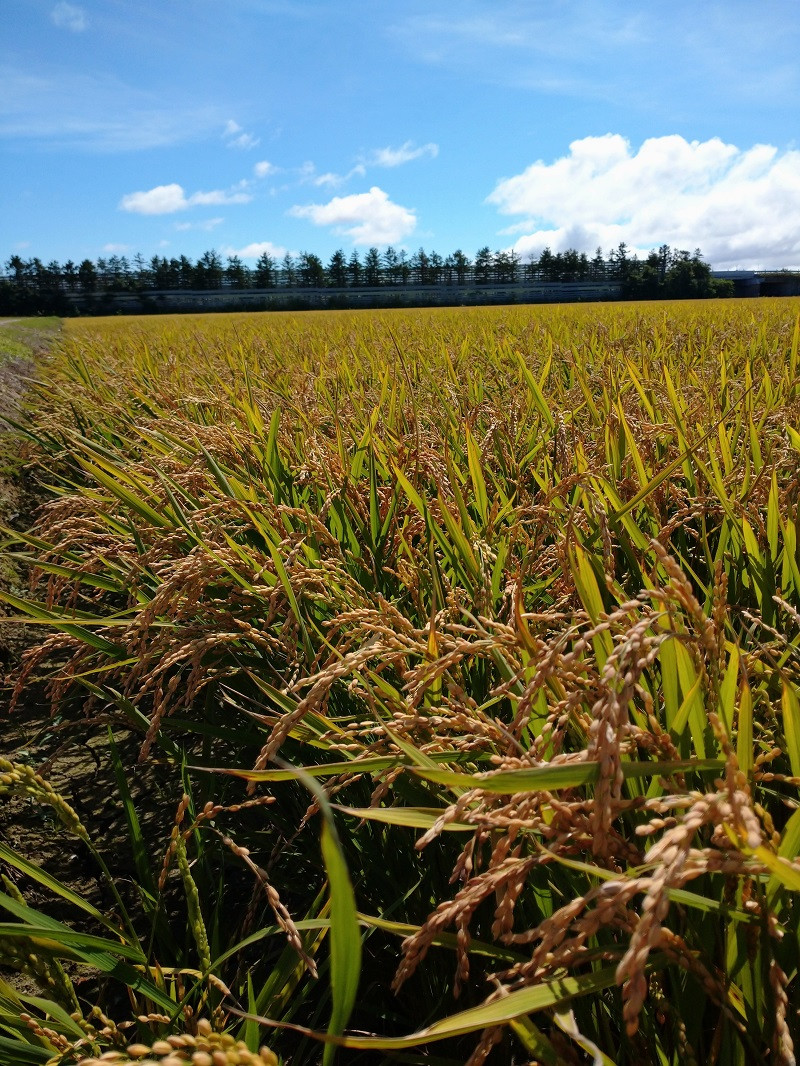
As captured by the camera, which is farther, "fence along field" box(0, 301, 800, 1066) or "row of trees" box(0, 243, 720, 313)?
"row of trees" box(0, 243, 720, 313)

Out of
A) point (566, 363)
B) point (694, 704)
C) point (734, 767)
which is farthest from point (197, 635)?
point (566, 363)

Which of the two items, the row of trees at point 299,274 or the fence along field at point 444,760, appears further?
the row of trees at point 299,274

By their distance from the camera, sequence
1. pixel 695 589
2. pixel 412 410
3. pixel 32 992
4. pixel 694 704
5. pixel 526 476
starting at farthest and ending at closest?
pixel 412 410
pixel 526 476
pixel 695 589
pixel 32 992
pixel 694 704

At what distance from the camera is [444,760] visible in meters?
0.93

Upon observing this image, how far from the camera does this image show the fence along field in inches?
24.4

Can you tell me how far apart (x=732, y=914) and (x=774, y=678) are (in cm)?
49

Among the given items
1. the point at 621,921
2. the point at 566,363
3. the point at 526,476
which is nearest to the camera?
the point at 621,921

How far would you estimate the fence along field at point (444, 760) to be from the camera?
621 mm

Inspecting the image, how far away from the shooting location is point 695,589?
5.18 ft

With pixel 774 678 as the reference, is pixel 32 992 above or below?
below

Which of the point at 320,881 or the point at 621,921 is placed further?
the point at 320,881

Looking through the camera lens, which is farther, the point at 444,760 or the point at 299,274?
the point at 299,274

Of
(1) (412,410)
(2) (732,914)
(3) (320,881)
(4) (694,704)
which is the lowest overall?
(3) (320,881)

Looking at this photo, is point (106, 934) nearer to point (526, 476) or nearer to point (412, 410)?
point (526, 476)
